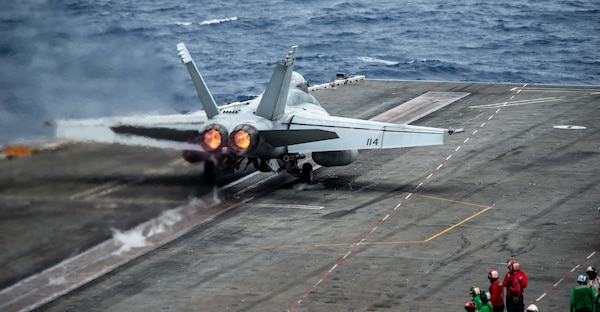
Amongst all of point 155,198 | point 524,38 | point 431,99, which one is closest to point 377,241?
point 155,198

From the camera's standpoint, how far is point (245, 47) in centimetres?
11500

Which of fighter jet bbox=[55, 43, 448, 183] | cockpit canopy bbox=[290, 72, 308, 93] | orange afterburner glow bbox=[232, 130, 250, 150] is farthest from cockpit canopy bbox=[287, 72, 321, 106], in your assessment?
orange afterburner glow bbox=[232, 130, 250, 150]

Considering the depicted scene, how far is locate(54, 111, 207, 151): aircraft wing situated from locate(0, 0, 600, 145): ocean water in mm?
1256

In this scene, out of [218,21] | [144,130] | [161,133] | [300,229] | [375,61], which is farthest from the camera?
[218,21]

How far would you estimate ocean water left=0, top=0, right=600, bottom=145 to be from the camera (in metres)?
49.2

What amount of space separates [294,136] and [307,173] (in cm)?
456

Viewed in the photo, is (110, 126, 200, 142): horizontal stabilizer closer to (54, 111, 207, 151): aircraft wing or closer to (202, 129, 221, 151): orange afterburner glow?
(54, 111, 207, 151): aircraft wing

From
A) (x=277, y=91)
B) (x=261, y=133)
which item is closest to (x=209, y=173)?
(x=261, y=133)

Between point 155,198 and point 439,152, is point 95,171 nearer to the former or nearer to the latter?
point 155,198

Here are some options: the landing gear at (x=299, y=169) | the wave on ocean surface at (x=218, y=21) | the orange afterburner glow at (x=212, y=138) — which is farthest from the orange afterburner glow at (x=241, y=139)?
the wave on ocean surface at (x=218, y=21)

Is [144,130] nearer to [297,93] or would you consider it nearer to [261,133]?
[261,133]

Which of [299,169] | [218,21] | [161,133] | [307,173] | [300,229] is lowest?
[300,229]

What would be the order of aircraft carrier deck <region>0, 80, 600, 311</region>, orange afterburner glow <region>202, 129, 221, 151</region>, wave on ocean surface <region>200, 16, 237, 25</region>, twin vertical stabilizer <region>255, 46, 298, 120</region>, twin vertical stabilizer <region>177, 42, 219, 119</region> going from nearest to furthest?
aircraft carrier deck <region>0, 80, 600, 311</region>, orange afterburner glow <region>202, 129, 221, 151</region>, twin vertical stabilizer <region>255, 46, 298, 120</region>, twin vertical stabilizer <region>177, 42, 219, 119</region>, wave on ocean surface <region>200, 16, 237, 25</region>

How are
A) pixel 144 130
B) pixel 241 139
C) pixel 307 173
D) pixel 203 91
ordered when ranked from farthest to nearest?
pixel 307 173
pixel 203 91
pixel 144 130
pixel 241 139
